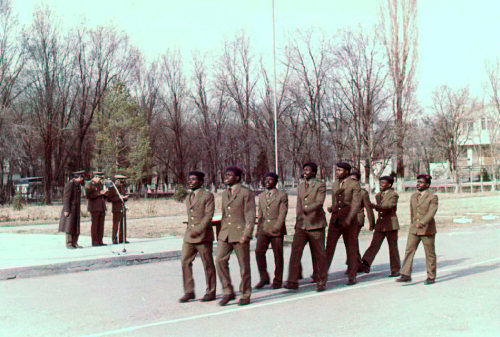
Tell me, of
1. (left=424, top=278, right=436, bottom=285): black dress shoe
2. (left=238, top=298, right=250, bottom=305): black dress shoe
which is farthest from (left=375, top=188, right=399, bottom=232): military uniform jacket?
(left=238, top=298, right=250, bottom=305): black dress shoe

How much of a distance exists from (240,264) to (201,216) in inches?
32.1

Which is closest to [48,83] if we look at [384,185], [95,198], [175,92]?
[175,92]

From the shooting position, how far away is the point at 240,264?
26.4 ft

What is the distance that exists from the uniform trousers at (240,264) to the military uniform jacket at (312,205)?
49.8 inches

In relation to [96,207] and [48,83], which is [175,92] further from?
[96,207]

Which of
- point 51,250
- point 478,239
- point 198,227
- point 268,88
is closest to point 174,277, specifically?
point 198,227

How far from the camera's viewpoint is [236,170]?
26.4 feet

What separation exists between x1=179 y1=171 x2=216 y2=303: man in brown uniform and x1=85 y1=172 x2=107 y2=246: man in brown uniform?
23.4 ft

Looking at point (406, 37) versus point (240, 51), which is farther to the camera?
point (240, 51)

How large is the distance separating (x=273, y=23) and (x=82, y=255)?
11.4 m

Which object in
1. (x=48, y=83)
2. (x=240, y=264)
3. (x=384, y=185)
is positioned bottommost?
(x=240, y=264)

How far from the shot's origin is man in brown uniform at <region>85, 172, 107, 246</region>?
14.8 metres

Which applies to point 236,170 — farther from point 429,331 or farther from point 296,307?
point 429,331

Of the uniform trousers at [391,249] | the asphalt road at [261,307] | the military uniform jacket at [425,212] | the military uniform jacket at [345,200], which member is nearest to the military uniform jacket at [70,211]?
the asphalt road at [261,307]
